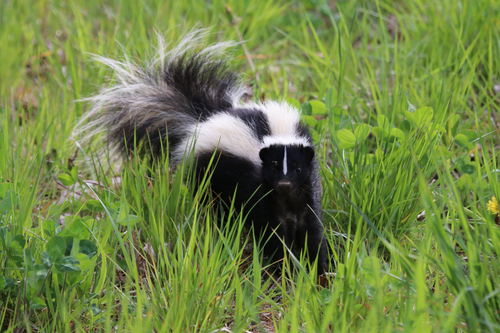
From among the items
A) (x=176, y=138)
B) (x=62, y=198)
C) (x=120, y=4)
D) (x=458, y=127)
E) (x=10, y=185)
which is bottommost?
(x=62, y=198)

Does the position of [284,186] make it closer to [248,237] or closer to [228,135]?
[248,237]

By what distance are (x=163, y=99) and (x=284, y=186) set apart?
1395 mm

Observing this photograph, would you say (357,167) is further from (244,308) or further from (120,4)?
(120,4)

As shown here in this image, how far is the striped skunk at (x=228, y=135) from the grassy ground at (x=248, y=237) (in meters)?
0.20

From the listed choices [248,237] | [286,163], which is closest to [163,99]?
[286,163]

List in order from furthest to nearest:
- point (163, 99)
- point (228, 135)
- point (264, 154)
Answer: point (163, 99) < point (228, 135) < point (264, 154)

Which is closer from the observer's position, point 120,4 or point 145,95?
point 145,95

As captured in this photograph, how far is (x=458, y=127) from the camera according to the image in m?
4.04

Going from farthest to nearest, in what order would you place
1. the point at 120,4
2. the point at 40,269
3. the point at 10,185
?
the point at 120,4
the point at 10,185
the point at 40,269

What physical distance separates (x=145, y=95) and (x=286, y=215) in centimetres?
153

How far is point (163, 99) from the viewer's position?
4039mm

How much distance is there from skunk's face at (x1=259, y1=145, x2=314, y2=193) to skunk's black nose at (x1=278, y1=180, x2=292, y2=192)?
0.03 m

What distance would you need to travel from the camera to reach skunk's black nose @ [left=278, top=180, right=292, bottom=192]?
3219 millimetres

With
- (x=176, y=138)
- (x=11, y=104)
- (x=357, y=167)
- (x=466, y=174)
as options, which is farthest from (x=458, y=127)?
(x=11, y=104)
